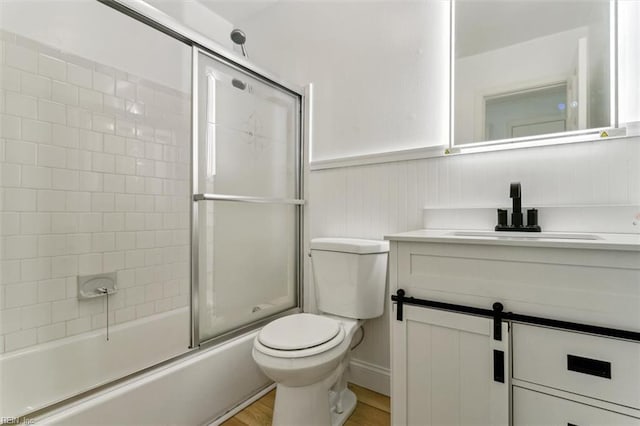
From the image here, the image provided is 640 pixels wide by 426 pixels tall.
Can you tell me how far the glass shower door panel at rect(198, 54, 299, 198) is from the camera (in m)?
1.45

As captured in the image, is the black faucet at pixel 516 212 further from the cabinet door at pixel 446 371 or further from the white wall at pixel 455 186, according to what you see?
the cabinet door at pixel 446 371

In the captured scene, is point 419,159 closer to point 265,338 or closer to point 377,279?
point 377,279

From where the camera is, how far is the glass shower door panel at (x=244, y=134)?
145 centimetres

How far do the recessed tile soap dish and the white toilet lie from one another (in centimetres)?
89

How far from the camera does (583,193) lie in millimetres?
1169

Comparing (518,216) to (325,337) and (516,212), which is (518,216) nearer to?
(516,212)

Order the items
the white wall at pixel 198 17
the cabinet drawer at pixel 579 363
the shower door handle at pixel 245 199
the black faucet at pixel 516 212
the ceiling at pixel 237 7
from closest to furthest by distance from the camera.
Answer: the cabinet drawer at pixel 579 363, the black faucet at pixel 516 212, the shower door handle at pixel 245 199, the white wall at pixel 198 17, the ceiling at pixel 237 7

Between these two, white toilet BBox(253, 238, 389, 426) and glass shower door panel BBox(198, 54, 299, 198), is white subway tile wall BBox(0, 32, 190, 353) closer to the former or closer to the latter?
glass shower door panel BBox(198, 54, 299, 198)

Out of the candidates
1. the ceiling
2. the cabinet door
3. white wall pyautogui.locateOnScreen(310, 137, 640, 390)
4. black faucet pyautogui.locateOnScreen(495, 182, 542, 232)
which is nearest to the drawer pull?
the cabinet door

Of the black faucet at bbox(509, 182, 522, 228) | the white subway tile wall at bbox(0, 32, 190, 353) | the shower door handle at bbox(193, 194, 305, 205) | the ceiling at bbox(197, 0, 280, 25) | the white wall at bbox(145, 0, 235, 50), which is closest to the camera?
the black faucet at bbox(509, 182, 522, 228)

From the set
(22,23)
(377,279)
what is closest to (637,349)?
(377,279)

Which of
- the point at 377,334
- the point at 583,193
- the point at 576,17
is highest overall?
the point at 576,17

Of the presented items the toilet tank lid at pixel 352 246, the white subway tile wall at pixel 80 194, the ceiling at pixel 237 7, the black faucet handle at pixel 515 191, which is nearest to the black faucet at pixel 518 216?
the black faucet handle at pixel 515 191

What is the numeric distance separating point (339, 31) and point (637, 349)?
1.94 metres
